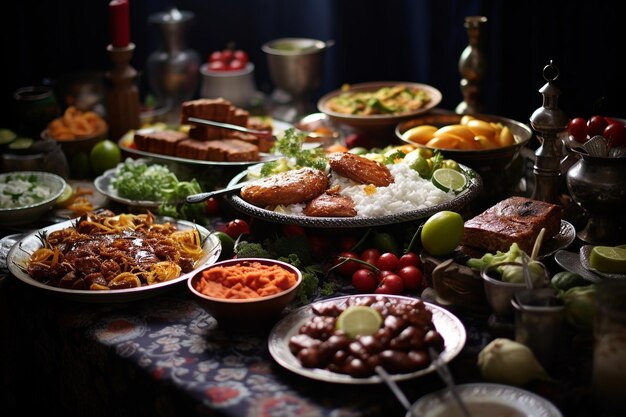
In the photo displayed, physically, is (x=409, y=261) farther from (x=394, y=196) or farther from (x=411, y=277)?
(x=394, y=196)

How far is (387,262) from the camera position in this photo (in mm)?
→ 2490

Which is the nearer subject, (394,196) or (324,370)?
(324,370)

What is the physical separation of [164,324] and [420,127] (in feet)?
5.08

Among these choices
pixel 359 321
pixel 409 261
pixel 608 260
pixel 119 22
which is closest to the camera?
pixel 359 321

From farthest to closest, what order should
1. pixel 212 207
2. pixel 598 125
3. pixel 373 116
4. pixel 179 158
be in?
1. pixel 373 116
2. pixel 179 158
3. pixel 212 207
4. pixel 598 125

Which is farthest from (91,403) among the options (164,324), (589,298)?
(589,298)

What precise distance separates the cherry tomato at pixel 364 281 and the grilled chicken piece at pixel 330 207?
228 mm

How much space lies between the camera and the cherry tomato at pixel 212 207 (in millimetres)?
3160

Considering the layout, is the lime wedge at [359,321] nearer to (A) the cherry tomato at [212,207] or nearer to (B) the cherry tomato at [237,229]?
(B) the cherry tomato at [237,229]

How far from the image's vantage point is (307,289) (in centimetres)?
239

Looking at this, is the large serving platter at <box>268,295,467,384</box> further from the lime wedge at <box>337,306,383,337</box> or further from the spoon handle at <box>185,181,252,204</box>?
the spoon handle at <box>185,181,252,204</box>

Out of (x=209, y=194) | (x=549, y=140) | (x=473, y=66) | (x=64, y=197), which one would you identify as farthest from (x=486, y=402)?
(x=473, y=66)

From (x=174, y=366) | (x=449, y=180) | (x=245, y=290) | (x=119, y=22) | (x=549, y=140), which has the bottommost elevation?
(x=174, y=366)

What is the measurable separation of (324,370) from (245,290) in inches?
15.6
